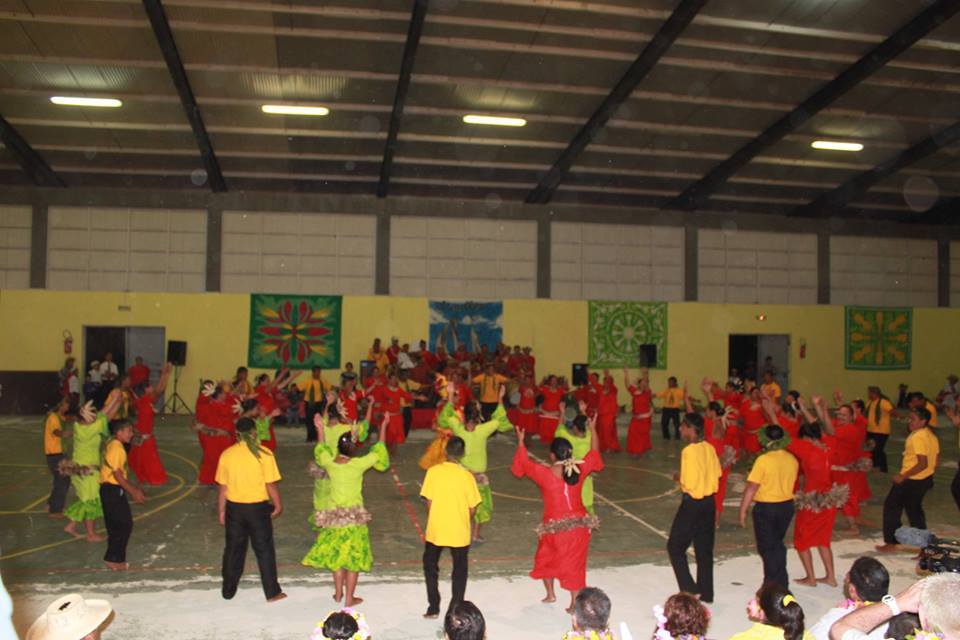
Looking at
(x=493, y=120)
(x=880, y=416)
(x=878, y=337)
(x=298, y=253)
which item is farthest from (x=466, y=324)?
(x=878, y=337)

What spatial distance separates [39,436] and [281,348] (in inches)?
258

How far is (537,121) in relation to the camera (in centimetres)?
1919

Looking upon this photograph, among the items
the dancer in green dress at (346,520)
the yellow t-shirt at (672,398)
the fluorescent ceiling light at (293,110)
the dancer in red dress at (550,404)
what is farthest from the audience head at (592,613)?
the fluorescent ceiling light at (293,110)

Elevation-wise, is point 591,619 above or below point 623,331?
below

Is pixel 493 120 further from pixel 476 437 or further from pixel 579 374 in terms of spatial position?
pixel 476 437

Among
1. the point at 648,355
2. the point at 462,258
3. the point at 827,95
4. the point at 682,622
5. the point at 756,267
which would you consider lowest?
the point at 682,622

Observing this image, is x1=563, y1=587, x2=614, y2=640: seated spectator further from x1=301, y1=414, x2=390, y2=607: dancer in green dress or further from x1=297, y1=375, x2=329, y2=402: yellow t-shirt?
x1=297, y1=375, x2=329, y2=402: yellow t-shirt

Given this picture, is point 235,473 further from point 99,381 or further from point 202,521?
point 99,381

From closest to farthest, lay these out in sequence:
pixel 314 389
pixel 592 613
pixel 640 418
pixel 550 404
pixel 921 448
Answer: pixel 592 613 → pixel 921 448 → pixel 640 418 → pixel 550 404 → pixel 314 389

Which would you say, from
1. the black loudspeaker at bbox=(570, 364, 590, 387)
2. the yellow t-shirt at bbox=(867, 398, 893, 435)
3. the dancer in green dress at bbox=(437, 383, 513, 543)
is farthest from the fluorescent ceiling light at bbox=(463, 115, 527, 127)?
Result: the dancer in green dress at bbox=(437, 383, 513, 543)

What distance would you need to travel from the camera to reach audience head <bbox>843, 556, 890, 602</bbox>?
4.03 metres

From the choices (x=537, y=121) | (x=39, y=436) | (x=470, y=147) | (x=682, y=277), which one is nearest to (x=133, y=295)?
(x=39, y=436)

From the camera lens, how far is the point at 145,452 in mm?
11633

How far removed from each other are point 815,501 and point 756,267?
60.7 ft
